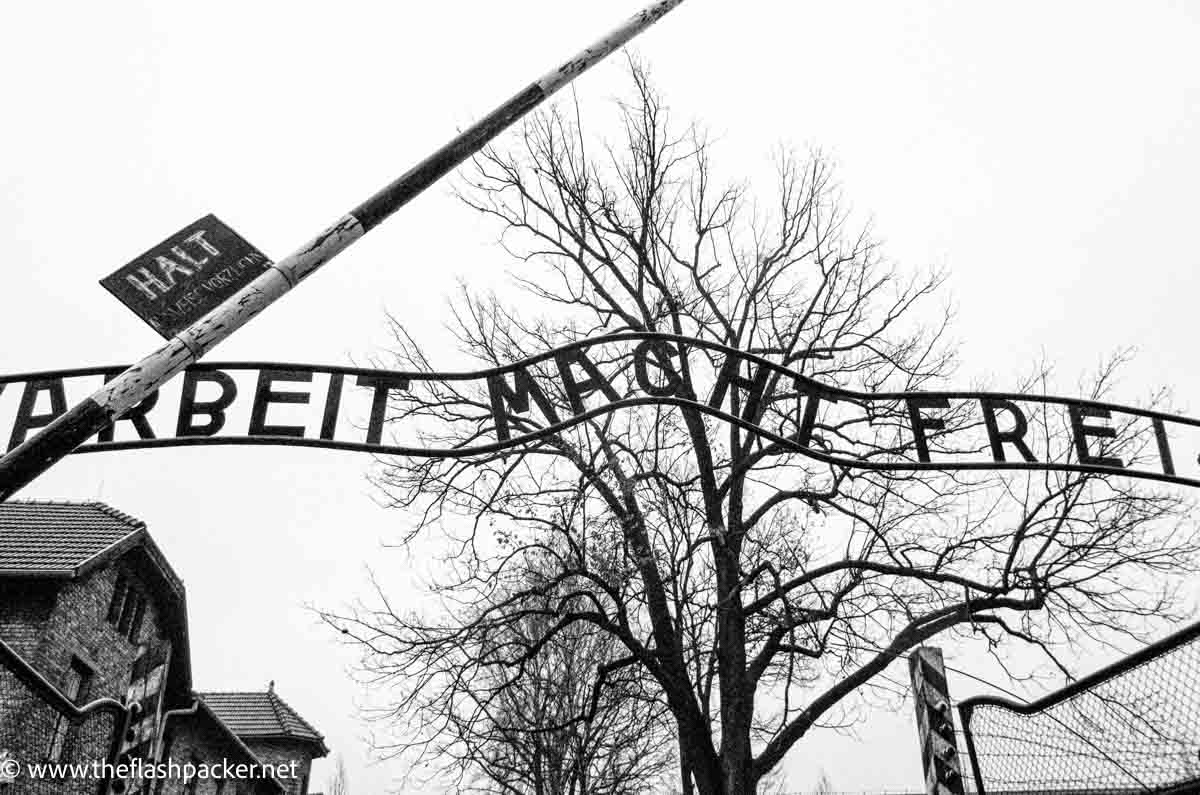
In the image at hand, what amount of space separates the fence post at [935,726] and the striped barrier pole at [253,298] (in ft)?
13.1

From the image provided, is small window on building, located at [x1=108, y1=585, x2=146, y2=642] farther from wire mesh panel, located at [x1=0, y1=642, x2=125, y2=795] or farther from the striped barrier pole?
the striped barrier pole

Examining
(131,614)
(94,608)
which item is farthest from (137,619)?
(94,608)

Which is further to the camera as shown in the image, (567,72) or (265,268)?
(567,72)

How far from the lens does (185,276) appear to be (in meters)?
3.54

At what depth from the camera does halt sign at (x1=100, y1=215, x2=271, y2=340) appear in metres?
3.46

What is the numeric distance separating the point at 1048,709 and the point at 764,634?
713cm

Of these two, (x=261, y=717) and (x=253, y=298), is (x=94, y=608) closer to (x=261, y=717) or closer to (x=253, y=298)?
(x=261, y=717)

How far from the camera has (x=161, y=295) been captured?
3.49 metres

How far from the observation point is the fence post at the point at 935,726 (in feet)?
17.4

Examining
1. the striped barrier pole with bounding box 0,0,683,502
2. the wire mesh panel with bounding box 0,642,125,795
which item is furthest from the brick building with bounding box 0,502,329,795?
the striped barrier pole with bounding box 0,0,683,502

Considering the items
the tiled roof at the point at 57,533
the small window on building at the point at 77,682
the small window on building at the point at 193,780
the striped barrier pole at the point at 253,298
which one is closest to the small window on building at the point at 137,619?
the small window on building at the point at 77,682

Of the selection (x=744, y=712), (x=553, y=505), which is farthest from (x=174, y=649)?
(x=744, y=712)

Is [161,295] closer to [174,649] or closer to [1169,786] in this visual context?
[1169,786]

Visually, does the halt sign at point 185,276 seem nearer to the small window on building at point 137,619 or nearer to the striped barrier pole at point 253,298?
the striped barrier pole at point 253,298
